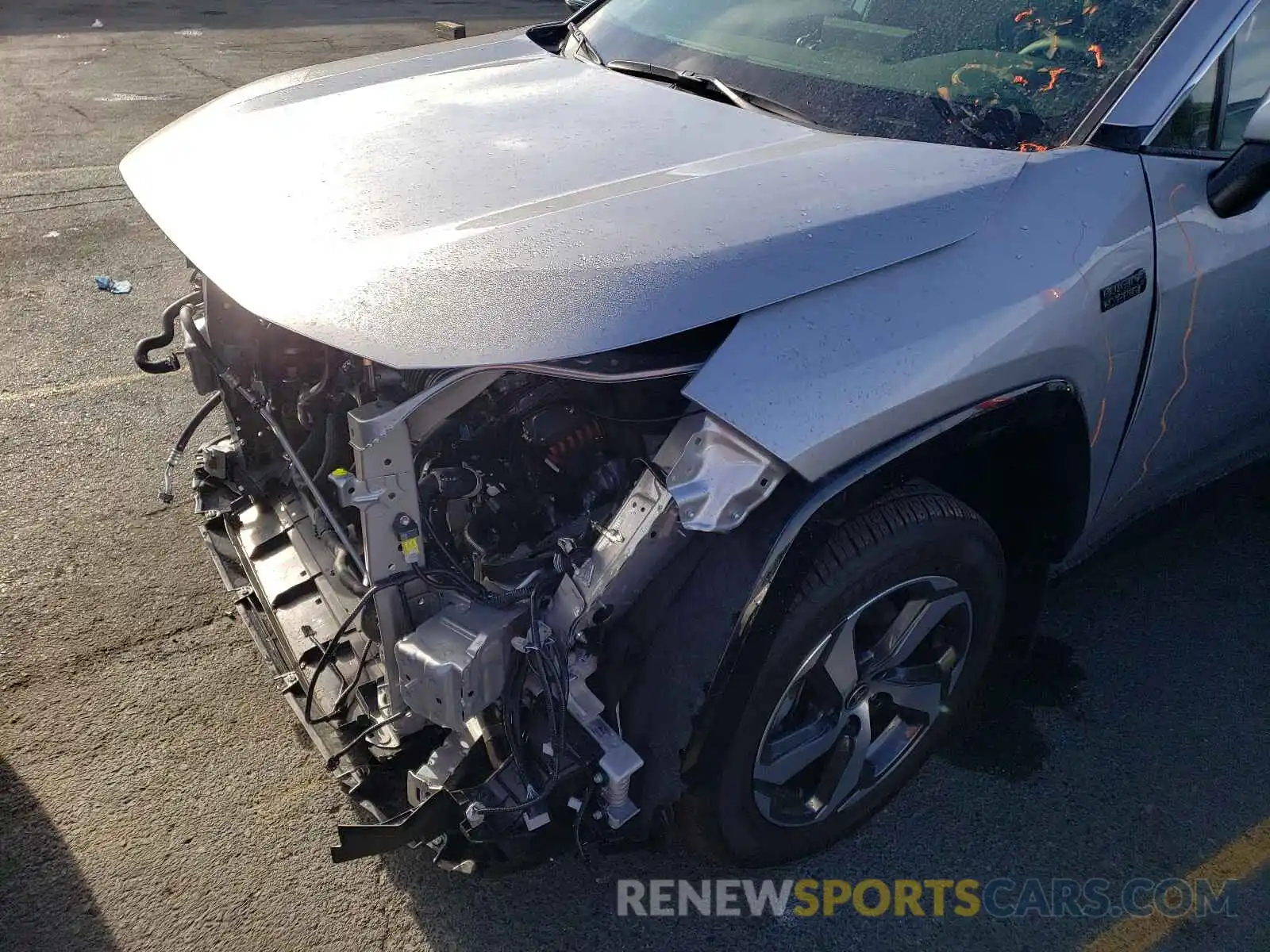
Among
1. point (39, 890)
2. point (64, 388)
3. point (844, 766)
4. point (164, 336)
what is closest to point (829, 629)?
point (844, 766)

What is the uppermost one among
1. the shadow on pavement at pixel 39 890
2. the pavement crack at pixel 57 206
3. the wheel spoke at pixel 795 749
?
the wheel spoke at pixel 795 749

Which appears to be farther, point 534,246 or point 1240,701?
point 1240,701

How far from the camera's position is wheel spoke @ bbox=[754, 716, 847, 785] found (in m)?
2.13

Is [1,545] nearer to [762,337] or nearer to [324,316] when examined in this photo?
[324,316]

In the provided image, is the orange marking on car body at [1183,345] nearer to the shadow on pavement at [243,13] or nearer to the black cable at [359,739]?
the black cable at [359,739]

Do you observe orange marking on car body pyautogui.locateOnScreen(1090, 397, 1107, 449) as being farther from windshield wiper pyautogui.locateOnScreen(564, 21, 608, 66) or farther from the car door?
windshield wiper pyautogui.locateOnScreen(564, 21, 608, 66)

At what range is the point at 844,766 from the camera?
2.25m

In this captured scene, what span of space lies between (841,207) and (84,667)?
8.17 feet

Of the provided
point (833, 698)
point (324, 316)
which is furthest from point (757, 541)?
point (324, 316)

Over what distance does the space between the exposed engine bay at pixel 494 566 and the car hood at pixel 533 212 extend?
5.1 inches

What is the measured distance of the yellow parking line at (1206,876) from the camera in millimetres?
2252

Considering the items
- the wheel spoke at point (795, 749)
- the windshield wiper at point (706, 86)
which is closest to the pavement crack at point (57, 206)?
the windshield wiper at point (706, 86)

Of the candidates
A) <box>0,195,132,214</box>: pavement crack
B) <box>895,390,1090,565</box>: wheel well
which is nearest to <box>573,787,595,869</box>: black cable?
<box>895,390,1090,565</box>: wheel well

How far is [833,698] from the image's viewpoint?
215 cm
